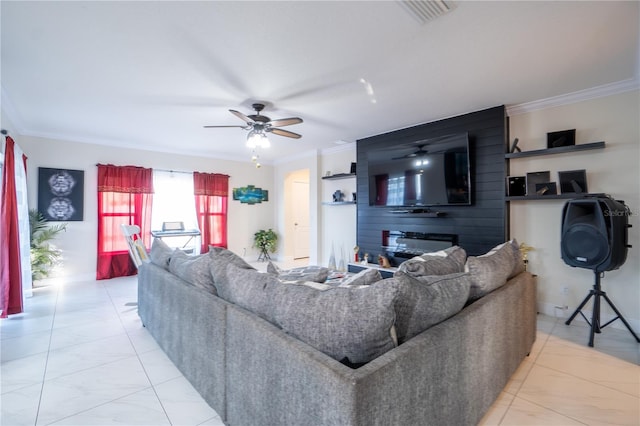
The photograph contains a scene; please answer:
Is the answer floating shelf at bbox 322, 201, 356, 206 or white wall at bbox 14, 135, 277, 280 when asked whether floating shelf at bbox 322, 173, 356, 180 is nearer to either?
floating shelf at bbox 322, 201, 356, 206

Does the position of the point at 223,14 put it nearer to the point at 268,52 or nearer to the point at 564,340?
the point at 268,52

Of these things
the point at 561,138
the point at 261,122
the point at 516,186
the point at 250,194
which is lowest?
the point at 516,186

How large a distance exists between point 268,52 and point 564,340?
3.58m

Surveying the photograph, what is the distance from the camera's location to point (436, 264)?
1.68m

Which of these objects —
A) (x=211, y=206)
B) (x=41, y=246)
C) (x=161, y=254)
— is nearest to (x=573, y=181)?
(x=161, y=254)

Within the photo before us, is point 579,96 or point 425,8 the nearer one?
Result: point 425,8

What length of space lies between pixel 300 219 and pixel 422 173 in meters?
3.91

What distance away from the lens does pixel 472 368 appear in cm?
141

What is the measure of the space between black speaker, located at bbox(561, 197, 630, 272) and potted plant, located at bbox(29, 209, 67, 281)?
21.1ft

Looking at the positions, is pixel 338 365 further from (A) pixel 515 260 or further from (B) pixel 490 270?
(A) pixel 515 260

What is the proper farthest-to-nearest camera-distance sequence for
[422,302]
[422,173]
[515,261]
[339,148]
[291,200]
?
[291,200] → [339,148] → [422,173] → [515,261] → [422,302]

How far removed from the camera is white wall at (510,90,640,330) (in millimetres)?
2891

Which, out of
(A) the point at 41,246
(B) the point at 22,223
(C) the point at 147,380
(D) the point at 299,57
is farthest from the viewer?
(A) the point at 41,246

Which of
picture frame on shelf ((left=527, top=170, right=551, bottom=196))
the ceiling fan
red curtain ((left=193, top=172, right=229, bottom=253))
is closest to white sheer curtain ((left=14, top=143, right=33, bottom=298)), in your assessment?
red curtain ((left=193, top=172, right=229, bottom=253))
